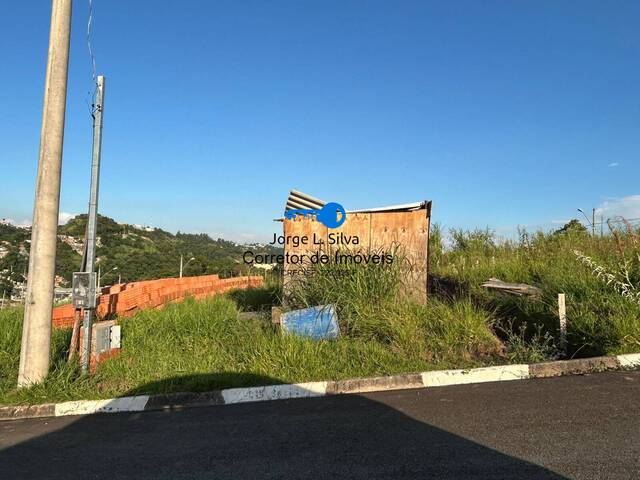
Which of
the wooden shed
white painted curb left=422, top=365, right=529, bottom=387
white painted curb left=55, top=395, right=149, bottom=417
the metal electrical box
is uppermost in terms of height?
the wooden shed

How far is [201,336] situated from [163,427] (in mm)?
2212

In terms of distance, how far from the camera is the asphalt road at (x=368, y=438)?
8.59 feet

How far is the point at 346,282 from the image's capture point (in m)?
6.18

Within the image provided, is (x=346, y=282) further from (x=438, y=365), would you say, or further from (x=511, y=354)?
(x=511, y=354)

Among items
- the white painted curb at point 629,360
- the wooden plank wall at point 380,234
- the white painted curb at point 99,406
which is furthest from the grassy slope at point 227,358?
the wooden plank wall at point 380,234

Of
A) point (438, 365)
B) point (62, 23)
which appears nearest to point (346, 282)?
point (438, 365)

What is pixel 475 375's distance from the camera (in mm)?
4410

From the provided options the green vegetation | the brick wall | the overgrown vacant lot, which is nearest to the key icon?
the overgrown vacant lot

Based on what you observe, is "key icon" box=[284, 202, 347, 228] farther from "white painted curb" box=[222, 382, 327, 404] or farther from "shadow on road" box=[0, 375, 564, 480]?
"shadow on road" box=[0, 375, 564, 480]

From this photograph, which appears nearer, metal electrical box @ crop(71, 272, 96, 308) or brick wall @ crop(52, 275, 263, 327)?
metal electrical box @ crop(71, 272, 96, 308)

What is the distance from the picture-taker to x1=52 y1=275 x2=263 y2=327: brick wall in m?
6.50

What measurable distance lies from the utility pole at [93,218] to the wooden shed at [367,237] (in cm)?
316

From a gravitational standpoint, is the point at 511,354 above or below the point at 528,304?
below

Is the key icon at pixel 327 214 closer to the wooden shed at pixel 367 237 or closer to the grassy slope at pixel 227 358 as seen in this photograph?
the wooden shed at pixel 367 237
